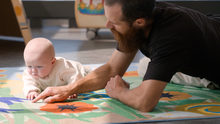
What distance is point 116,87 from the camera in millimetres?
1345

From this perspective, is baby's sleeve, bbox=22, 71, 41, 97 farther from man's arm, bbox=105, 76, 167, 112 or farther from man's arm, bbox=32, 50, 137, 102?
man's arm, bbox=105, 76, 167, 112

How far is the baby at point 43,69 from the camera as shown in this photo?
1392 millimetres

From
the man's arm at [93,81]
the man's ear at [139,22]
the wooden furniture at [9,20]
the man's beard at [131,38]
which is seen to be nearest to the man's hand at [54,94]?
the man's arm at [93,81]

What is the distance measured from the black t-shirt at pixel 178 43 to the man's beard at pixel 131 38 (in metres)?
0.03

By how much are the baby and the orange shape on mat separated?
9 centimetres

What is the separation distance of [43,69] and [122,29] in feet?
1.59

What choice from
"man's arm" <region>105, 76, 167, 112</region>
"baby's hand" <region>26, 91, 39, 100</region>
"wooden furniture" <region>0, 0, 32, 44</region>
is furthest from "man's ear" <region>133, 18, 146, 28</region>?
"wooden furniture" <region>0, 0, 32, 44</region>

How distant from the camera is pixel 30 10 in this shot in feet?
16.2

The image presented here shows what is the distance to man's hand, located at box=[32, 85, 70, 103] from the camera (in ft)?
4.36

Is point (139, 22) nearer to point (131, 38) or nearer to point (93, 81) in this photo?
point (131, 38)

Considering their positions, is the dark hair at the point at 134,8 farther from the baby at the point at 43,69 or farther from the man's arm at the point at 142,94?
the baby at the point at 43,69

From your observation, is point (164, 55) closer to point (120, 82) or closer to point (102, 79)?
point (120, 82)

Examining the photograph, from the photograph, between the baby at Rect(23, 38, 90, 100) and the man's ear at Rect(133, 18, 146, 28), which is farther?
the baby at Rect(23, 38, 90, 100)

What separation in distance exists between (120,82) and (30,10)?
13.1 ft
